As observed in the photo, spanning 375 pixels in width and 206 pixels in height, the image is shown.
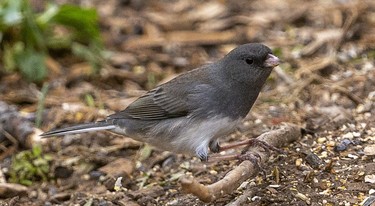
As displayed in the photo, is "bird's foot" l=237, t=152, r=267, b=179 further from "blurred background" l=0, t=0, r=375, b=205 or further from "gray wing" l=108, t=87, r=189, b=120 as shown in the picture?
"gray wing" l=108, t=87, r=189, b=120

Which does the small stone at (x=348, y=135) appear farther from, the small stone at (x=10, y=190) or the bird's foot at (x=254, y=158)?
the small stone at (x=10, y=190)

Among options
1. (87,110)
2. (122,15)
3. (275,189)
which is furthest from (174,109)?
(122,15)

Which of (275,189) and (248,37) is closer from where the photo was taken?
(275,189)

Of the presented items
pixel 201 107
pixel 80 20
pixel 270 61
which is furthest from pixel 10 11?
pixel 270 61

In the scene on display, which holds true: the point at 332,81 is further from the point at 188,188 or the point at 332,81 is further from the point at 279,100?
the point at 188,188

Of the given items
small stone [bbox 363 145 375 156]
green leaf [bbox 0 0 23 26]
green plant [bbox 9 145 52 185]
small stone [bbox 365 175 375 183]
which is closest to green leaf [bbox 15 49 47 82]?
green leaf [bbox 0 0 23 26]

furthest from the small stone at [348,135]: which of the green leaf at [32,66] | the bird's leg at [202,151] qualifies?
the green leaf at [32,66]
